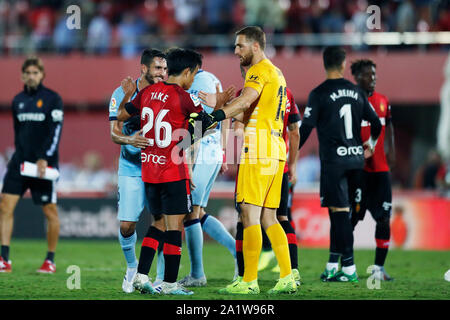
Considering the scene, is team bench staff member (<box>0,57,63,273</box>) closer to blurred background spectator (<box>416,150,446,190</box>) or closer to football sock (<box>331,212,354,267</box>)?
football sock (<box>331,212,354,267</box>)

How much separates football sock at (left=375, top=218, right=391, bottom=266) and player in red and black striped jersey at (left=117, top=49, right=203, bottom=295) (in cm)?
293

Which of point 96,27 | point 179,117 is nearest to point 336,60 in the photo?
point 179,117

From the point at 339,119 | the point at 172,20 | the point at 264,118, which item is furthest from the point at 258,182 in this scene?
the point at 172,20

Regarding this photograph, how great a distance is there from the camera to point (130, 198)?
293 inches

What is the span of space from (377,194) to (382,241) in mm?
561

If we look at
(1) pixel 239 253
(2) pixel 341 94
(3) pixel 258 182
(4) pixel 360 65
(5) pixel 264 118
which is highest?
(4) pixel 360 65

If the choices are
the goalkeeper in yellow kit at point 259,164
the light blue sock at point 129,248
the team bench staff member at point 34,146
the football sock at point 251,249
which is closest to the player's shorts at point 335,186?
the goalkeeper in yellow kit at point 259,164

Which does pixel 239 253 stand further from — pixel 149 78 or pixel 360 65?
pixel 360 65

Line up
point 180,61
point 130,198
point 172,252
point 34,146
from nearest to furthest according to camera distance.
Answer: point 172,252, point 180,61, point 130,198, point 34,146

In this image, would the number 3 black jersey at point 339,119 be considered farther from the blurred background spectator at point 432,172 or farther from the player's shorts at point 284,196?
the blurred background spectator at point 432,172

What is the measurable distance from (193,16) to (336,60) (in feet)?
38.6

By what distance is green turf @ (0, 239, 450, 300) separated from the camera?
7.05m

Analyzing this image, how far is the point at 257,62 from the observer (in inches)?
282

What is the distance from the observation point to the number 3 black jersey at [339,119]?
8406mm
